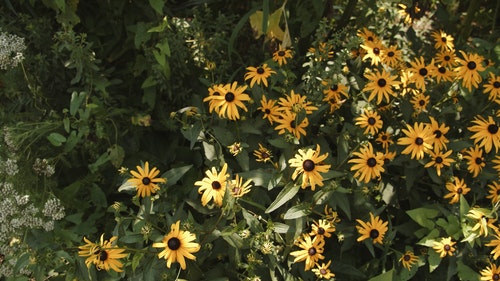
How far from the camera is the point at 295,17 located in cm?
236

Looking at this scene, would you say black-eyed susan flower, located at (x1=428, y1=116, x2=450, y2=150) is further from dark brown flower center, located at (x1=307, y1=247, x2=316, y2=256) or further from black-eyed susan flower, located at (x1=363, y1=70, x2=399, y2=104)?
dark brown flower center, located at (x1=307, y1=247, x2=316, y2=256)

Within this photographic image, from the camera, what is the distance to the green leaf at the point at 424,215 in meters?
1.68

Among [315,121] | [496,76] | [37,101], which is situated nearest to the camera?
[315,121]

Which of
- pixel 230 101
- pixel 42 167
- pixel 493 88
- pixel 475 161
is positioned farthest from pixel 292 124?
pixel 42 167

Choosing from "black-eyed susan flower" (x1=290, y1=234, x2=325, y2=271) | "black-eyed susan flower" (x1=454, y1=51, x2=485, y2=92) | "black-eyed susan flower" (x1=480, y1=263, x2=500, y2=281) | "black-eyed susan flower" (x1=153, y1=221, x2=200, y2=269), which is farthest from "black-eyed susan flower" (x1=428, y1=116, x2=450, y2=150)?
"black-eyed susan flower" (x1=153, y1=221, x2=200, y2=269)

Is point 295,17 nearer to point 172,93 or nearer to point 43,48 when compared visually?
point 172,93

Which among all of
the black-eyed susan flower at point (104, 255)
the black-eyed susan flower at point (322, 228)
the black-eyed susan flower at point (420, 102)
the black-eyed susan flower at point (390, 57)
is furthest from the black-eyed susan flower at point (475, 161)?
the black-eyed susan flower at point (104, 255)

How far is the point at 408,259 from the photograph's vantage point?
1672 mm

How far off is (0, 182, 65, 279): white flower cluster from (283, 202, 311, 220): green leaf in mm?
761

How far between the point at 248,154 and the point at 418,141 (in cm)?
62

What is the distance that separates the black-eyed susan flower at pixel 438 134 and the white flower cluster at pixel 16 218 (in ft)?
4.22

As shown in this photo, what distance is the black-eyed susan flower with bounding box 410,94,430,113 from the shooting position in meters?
1.78

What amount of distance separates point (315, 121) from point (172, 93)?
0.75m

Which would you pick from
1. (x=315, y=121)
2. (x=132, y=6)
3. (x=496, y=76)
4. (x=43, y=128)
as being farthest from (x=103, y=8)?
(x=496, y=76)
